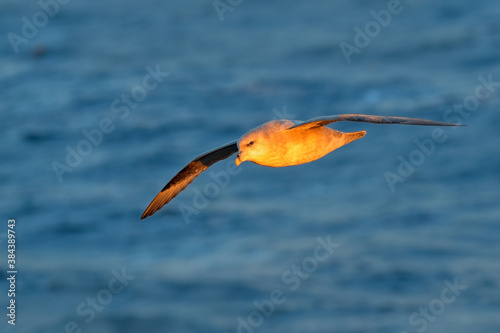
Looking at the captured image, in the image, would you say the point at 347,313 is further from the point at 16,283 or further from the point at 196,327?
the point at 16,283

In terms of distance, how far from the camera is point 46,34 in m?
64.8

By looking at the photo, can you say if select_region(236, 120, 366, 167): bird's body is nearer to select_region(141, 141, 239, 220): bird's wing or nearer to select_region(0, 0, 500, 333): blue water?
select_region(141, 141, 239, 220): bird's wing

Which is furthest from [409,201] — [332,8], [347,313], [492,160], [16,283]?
[16,283]

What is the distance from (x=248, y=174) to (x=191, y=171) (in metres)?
36.6

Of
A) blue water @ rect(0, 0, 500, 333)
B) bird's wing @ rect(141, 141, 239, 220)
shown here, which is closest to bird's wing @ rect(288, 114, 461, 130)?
bird's wing @ rect(141, 141, 239, 220)

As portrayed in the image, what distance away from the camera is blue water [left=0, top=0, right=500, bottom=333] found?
4619cm

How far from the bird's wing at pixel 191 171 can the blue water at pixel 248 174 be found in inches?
1107

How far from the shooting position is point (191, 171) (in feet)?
45.5

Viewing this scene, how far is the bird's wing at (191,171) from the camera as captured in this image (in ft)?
43.8

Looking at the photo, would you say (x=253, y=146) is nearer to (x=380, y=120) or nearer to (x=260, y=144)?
(x=260, y=144)

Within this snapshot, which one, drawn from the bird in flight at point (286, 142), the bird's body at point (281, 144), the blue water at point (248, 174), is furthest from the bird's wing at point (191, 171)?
the blue water at point (248, 174)

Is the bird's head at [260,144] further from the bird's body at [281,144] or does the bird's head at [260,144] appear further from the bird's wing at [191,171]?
the bird's wing at [191,171]

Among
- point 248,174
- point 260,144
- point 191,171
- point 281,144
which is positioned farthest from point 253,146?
point 248,174

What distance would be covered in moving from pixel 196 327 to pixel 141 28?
2264 centimetres
